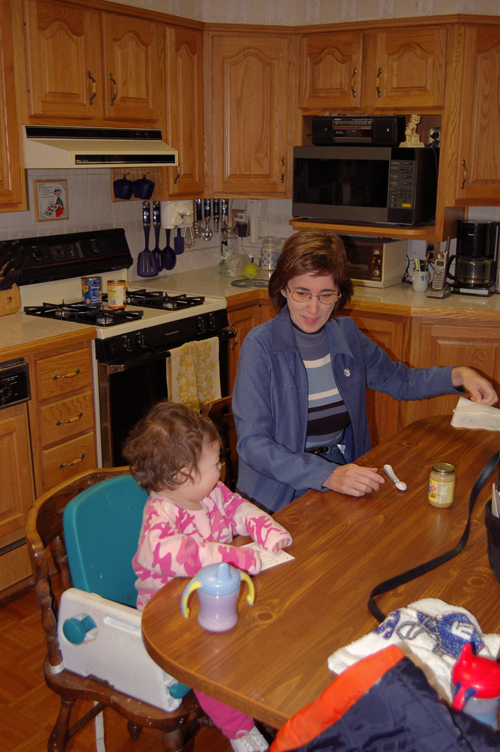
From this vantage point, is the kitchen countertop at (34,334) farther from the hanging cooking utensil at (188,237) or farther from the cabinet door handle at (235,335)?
the hanging cooking utensil at (188,237)

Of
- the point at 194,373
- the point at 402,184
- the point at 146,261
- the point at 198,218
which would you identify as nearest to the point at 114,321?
the point at 194,373

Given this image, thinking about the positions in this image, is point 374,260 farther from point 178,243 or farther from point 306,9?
point 306,9

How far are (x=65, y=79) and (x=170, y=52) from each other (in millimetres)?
662

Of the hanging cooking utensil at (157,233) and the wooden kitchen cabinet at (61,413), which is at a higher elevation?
the hanging cooking utensil at (157,233)

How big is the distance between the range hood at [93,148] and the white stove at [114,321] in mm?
448

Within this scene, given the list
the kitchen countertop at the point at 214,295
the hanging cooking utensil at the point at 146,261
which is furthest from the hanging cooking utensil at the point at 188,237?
the hanging cooking utensil at the point at 146,261

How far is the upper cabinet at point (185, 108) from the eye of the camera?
10.7 ft

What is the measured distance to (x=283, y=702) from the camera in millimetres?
917

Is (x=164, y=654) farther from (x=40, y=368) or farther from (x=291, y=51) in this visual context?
(x=291, y=51)

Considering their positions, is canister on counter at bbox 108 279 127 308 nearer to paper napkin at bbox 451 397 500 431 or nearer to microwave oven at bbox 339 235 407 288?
microwave oven at bbox 339 235 407 288

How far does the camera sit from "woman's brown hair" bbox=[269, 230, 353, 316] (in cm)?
176

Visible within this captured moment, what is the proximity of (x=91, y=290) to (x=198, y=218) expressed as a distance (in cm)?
100

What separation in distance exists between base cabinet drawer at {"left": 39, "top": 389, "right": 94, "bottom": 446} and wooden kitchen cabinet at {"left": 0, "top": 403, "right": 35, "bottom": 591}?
0.27 feet

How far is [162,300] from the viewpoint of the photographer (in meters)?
3.18
